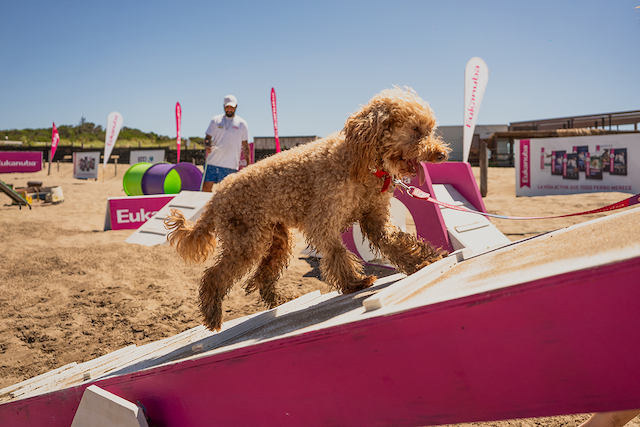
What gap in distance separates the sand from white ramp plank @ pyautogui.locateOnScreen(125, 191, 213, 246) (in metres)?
0.23

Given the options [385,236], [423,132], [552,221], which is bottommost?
[552,221]

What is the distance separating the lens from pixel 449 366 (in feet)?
4.00

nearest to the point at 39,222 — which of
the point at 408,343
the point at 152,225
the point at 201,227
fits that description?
the point at 152,225

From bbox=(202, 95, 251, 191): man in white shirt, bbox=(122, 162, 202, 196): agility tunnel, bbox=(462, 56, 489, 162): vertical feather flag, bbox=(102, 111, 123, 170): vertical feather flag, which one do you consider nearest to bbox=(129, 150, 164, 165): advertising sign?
bbox=(102, 111, 123, 170): vertical feather flag

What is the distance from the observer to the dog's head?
2.38 metres

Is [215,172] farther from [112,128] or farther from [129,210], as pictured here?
[112,128]

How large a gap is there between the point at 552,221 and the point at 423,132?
6.51m

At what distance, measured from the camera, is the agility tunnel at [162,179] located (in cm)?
1086

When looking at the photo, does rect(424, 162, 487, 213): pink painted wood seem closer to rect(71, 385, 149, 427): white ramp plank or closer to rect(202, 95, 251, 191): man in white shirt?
rect(202, 95, 251, 191): man in white shirt

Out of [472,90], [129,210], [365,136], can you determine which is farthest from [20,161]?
[365,136]

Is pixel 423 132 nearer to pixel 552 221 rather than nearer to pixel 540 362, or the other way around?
pixel 540 362

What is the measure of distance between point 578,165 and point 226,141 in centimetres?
1000

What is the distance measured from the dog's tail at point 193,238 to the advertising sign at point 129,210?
5.58 m

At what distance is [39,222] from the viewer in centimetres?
852
